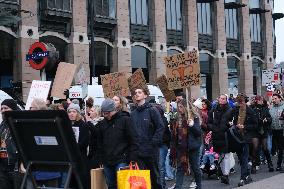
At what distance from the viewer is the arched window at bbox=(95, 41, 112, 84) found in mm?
31281

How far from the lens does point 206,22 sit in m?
39.2

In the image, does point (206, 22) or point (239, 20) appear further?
point (239, 20)

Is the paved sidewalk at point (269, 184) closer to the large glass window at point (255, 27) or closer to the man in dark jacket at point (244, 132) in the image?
the man in dark jacket at point (244, 132)

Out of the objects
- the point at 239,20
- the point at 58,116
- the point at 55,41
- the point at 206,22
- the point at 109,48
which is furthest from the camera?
the point at 239,20

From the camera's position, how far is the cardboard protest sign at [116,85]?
12634mm

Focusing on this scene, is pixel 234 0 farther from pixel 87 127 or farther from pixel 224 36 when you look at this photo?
pixel 87 127

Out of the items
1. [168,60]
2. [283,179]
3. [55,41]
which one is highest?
[55,41]

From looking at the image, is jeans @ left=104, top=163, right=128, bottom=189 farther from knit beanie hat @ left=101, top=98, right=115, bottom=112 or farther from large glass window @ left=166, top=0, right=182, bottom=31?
large glass window @ left=166, top=0, right=182, bottom=31

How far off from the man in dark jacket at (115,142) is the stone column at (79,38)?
21.7 meters

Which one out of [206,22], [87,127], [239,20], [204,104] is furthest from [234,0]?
[87,127]

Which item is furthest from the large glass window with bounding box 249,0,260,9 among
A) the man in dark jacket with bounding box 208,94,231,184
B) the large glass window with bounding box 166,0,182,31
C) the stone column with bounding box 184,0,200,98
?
the man in dark jacket with bounding box 208,94,231,184

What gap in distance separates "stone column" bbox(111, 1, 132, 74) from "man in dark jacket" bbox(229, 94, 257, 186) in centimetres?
1999

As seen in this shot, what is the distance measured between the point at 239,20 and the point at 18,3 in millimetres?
21455

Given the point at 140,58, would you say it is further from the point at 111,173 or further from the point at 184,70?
the point at 111,173
